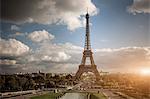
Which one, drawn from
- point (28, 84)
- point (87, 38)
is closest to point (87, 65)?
point (87, 38)

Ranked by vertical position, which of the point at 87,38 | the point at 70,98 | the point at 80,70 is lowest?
the point at 70,98

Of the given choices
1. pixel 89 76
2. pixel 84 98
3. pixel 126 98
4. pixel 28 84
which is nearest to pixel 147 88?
pixel 126 98

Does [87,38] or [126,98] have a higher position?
[87,38]

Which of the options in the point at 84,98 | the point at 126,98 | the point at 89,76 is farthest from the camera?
the point at 89,76

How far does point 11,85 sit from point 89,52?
15.5 meters

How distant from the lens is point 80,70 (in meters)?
48.2

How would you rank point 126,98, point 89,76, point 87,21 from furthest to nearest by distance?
point 89,76 < point 87,21 < point 126,98

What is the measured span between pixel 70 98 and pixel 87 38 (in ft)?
63.3

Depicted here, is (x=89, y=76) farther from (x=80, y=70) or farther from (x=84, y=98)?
(x=84, y=98)

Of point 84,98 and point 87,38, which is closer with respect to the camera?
point 84,98

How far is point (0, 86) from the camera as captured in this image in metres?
32.8

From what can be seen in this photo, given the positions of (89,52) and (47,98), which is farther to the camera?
(89,52)

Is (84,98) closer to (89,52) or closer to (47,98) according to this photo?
(47,98)

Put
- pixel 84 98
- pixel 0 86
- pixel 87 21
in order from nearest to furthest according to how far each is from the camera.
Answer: pixel 84 98, pixel 0 86, pixel 87 21
